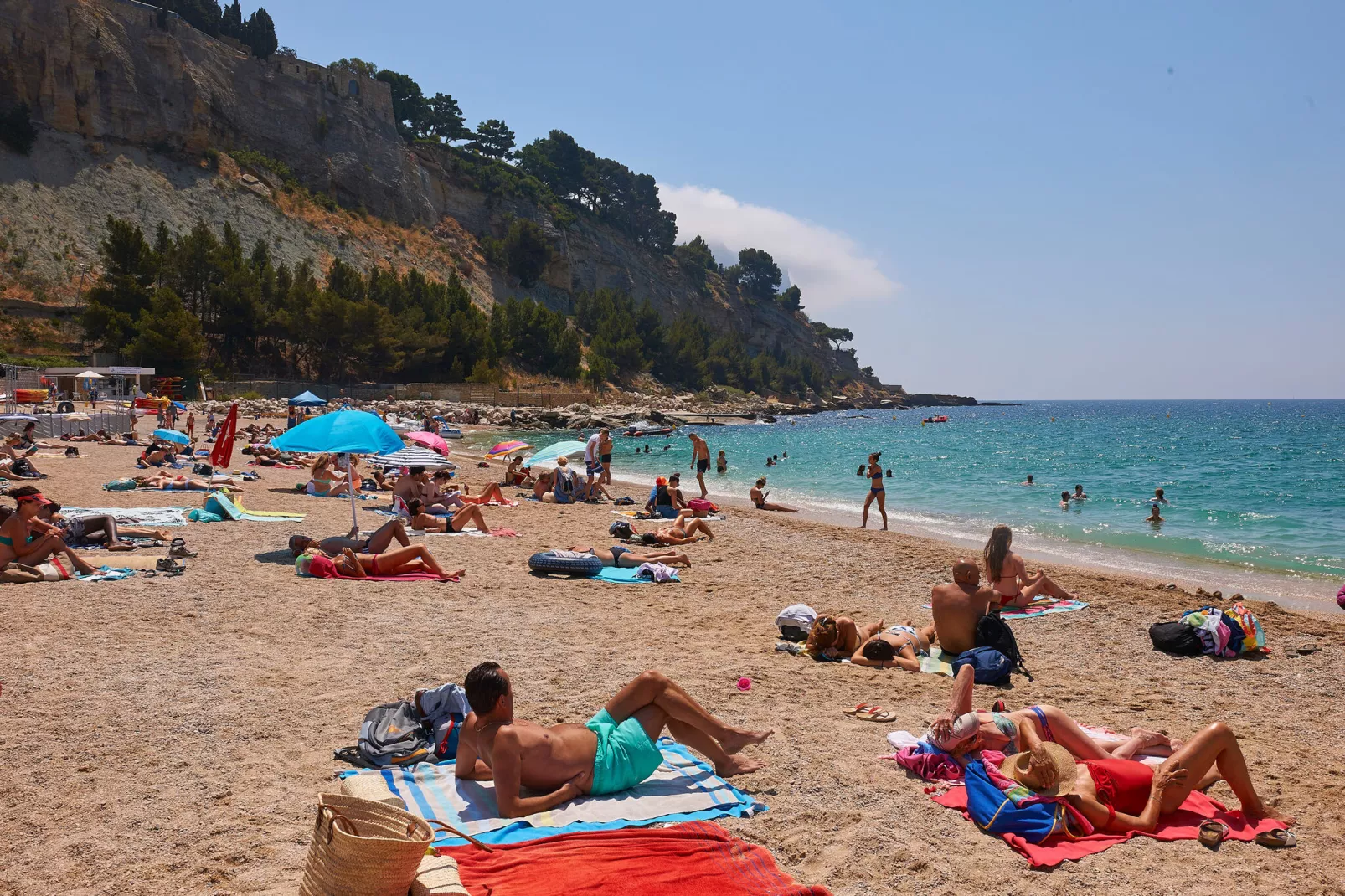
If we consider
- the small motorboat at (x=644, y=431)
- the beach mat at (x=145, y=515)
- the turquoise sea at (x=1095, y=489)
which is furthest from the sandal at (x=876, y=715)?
the small motorboat at (x=644, y=431)

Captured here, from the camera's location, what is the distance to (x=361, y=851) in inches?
114

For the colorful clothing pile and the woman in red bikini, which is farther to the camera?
the colorful clothing pile

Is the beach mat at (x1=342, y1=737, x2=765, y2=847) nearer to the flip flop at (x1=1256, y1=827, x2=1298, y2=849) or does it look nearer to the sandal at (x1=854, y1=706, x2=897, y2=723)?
the sandal at (x1=854, y1=706, x2=897, y2=723)

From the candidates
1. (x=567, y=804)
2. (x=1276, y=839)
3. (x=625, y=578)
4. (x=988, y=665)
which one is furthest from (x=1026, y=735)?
(x=625, y=578)

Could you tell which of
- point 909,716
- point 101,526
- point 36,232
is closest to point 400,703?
point 909,716

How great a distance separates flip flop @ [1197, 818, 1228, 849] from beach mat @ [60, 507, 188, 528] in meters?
11.1

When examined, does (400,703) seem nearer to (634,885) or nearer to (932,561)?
(634,885)

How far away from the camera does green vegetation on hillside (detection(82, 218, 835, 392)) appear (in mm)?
40406

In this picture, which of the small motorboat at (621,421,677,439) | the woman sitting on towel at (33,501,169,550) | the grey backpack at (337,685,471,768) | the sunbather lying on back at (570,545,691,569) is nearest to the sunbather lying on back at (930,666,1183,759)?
the grey backpack at (337,685,471,768)

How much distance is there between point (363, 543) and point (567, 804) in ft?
20.9

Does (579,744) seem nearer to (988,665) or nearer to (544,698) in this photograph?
(544,698)

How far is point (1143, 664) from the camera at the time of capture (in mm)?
7074

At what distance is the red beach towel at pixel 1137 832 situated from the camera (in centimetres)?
383

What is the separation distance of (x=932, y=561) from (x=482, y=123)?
92951mm
